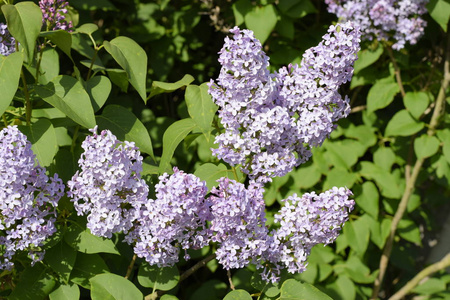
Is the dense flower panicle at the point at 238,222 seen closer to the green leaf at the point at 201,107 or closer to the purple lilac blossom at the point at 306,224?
the purple lilac blossom at the point at 306,224

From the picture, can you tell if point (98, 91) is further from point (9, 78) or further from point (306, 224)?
point (306, 224)

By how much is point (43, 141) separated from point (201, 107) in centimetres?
37

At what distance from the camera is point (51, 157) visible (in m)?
1.32

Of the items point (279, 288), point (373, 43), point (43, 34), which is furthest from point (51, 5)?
point (373, 43)

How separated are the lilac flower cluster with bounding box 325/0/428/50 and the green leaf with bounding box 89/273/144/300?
4.31 ft

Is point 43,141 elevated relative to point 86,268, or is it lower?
elevated

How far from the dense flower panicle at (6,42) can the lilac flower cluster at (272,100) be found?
1.72ft

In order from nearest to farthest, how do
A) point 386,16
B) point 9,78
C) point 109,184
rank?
point 109,184 → point 9,78 → point 386,16

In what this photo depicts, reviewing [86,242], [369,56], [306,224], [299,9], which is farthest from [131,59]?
[369,56]

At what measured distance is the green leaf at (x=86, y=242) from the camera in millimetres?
1329

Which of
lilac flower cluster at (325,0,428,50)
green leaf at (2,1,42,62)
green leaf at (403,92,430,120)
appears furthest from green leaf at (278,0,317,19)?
green leaf at (2,1,42,62)

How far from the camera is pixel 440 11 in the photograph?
2.10 m

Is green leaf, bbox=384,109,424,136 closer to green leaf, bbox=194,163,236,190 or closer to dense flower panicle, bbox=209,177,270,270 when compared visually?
green leaf, bbox=194,163,236,190

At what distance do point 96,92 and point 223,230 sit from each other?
1.58 feet
